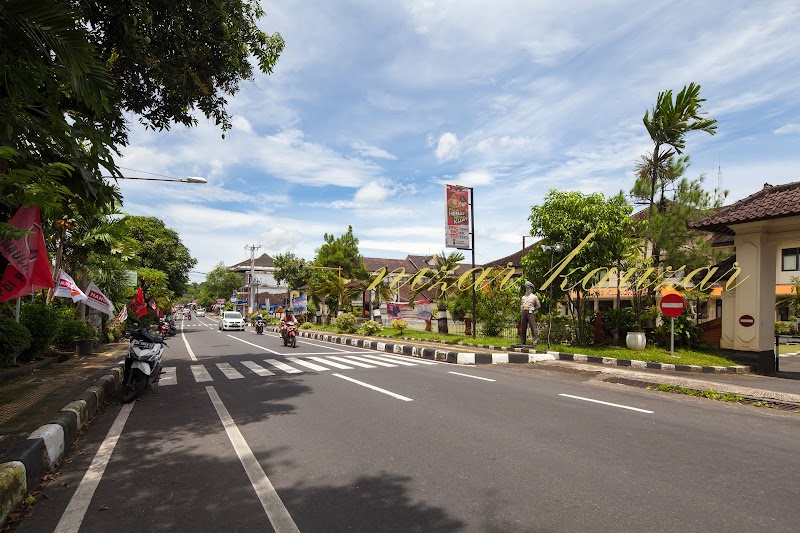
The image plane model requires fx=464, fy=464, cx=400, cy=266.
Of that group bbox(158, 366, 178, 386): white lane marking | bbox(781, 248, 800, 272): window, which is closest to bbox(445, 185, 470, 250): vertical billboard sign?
bbox(158, 366, 178, 386): white lane marking

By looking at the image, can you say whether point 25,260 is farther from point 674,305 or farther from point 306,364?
point 674,305

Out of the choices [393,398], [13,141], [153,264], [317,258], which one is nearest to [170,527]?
[13,141]

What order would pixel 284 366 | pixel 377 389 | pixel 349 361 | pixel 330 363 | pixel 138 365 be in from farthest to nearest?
1. pixel 349 361
2. pixel 330 363
3. pixel 284 366
4. pixel 377 389
5. pixel 138 365

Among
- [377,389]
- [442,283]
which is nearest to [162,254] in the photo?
[442,283]

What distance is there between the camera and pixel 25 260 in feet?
19.7

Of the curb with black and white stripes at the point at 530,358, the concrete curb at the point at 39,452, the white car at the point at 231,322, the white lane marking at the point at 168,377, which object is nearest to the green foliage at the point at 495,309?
the curb with black and white stripes at the point at 530,358

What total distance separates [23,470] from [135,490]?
92 cm

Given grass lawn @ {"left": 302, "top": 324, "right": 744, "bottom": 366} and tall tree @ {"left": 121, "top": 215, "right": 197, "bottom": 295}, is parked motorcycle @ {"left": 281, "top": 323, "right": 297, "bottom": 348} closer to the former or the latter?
grass lawn @ {"left": 302, "top": 324, "right": 744, "bottom": 366}

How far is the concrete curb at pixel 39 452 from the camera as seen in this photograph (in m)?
3.64

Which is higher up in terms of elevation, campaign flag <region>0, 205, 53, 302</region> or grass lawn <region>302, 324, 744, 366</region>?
campaign flag <region>0, 205, 53, 302</region>

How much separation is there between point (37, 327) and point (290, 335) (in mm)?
8783

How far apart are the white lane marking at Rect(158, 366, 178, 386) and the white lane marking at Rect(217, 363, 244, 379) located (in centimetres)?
109

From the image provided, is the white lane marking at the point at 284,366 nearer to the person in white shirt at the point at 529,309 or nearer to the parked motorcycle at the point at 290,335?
the parked motorcycle at the point at 290,335

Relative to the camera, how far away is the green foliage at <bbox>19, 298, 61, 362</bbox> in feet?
37.4
